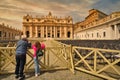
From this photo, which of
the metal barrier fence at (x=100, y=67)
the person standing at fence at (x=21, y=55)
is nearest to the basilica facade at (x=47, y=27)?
the metal barrier fence at (x=100, y=67)

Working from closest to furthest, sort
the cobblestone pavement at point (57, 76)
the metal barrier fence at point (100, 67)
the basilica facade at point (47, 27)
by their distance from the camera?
the metal barrier fence at point (100, 67) < the cobblestone pavement at point (57, 76) < the basilica facade at point (47, 27)

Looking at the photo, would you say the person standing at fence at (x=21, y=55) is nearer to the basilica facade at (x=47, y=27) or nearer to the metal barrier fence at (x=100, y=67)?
the metal barrier fence at (x=100, y=67)

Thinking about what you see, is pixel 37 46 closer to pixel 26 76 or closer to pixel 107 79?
pixel 26 76

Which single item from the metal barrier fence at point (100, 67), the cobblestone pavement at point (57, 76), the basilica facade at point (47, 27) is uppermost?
the basilica facade at point (47, 27)

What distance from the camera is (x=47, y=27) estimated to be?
114000 millimetres

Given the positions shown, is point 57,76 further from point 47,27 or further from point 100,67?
point 47,27

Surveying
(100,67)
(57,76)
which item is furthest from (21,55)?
(100,67)

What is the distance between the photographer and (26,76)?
6.66m

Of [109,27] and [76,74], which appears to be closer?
[76,74]

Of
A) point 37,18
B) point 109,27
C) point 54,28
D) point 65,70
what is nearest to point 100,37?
point 109,27

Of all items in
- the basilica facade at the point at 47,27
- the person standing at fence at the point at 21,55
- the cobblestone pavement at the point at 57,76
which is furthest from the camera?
the basilica facade at the point at 47,27

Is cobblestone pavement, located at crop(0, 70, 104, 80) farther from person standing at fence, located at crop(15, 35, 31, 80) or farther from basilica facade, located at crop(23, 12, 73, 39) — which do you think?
basilica facade, located at crop(23, 12, 73, 39)

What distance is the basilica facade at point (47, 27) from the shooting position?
370 feet

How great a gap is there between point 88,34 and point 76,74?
53.4 metres
